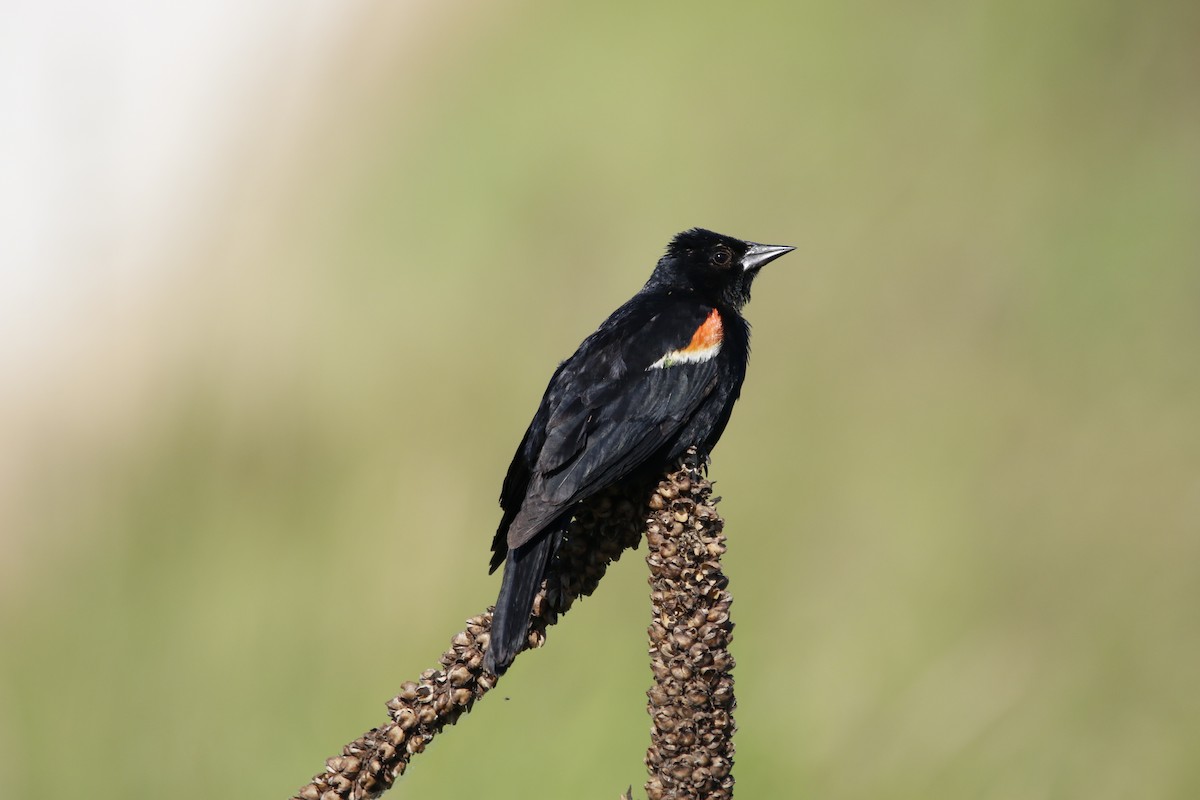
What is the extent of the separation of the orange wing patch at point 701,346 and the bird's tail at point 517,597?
0.68 meters

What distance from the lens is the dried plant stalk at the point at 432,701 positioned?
1701 mm

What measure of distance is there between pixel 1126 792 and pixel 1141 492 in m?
1.20

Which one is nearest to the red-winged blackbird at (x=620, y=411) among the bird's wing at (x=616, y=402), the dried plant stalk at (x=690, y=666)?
the bird's wing at (x=616, y=402)

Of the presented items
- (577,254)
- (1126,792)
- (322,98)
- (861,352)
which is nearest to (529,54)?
(322,98)

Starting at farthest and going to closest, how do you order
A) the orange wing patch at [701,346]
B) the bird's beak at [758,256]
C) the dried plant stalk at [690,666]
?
the bird's beak at [758,256]
the orange wing patch at [701,346]
the dried plant stalk at [690,666]

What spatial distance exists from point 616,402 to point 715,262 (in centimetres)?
95

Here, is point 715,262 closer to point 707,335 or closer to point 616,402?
point 707,335

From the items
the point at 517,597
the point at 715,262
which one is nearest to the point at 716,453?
the point at 715,262

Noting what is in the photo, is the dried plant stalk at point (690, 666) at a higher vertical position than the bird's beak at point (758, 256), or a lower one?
lower

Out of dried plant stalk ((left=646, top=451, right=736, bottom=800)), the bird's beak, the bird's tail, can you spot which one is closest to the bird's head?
the bird's beak

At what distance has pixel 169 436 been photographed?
→ 4.76m

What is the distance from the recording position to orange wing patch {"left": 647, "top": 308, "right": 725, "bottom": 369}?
2.93 m

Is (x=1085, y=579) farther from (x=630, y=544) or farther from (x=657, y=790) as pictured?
(x=657, y=790)

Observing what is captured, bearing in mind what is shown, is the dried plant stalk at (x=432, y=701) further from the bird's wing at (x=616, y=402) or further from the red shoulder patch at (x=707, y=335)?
the red shoulder patch at (x=707, y=335)
